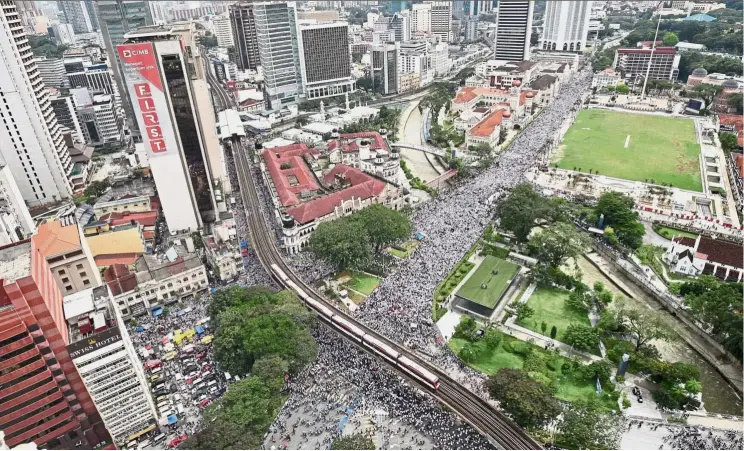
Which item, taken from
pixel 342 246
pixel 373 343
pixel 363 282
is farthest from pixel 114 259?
pixel 373 343

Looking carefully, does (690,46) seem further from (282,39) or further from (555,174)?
(282,39)

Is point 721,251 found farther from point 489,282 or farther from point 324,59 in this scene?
point 324,59

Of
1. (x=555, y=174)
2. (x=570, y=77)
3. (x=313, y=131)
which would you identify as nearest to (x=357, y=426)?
(x=555, y=174)

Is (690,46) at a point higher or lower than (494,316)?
higher

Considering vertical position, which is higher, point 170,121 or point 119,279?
point 170,121

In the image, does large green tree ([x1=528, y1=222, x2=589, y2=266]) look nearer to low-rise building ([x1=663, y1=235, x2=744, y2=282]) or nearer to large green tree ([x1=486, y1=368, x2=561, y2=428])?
low-rise building ([x1=663, y1=235, x2=744, y2=282])

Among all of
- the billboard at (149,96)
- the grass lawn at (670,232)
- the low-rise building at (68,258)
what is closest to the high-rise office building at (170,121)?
the billboard at (149,96)
